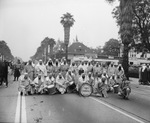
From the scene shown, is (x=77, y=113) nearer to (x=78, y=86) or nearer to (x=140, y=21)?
(x=78, y=86)

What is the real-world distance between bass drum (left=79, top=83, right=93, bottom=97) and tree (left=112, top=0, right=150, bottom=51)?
2038cm

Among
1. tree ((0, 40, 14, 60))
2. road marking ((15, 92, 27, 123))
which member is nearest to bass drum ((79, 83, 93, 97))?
road marking ((15, 92, 27, 123))

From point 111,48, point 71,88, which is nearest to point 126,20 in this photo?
point 71,88

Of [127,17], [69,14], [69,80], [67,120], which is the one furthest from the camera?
[69,14]

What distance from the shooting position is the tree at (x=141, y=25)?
106 feet

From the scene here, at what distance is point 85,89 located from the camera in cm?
1334

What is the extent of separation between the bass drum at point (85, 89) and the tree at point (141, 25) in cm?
2038

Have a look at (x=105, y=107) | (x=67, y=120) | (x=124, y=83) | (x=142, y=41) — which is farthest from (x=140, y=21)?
(x=67, y=120)

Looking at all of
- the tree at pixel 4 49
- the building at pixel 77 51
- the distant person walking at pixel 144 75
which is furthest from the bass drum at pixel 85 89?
the building at pixel 77 51

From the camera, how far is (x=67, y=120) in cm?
773

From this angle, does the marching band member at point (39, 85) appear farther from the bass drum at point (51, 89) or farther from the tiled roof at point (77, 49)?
the tiled roof at point (77, 49)

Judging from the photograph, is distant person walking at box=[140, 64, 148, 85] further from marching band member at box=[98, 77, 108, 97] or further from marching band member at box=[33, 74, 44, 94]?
marching band member at box=[33, 74, 44, 94]

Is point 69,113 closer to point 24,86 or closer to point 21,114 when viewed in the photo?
point 21,114

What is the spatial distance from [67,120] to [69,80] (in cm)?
720
